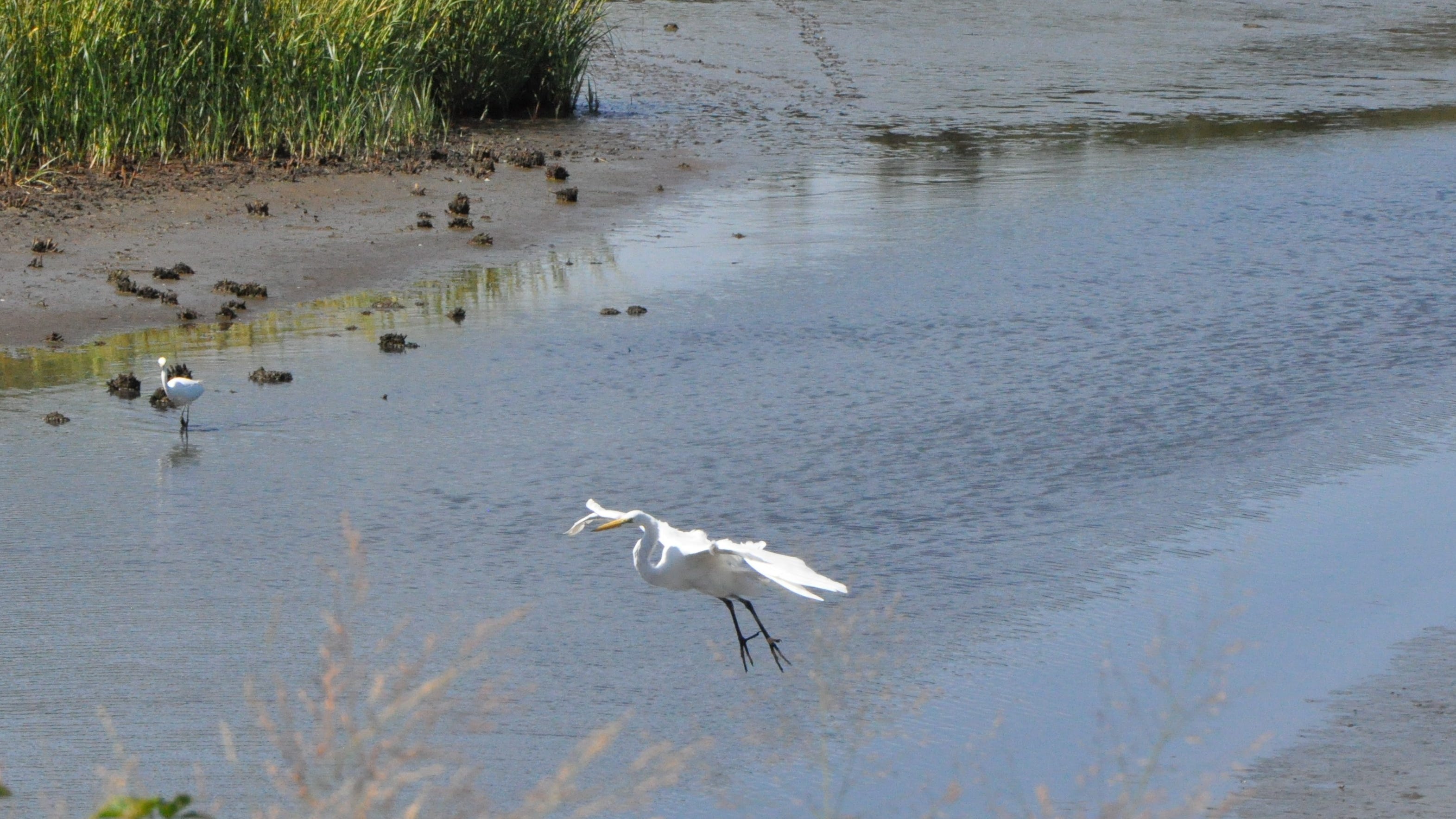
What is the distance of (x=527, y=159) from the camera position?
13.7m

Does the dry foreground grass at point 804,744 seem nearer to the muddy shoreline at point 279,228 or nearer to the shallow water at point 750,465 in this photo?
the shallow water at point 750,465

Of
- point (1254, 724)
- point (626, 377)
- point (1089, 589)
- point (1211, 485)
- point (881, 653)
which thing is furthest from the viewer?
point (626, 377)

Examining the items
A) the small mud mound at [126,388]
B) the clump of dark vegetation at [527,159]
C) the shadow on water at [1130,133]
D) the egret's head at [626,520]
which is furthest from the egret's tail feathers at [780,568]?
the shadow on water at [1130,133]

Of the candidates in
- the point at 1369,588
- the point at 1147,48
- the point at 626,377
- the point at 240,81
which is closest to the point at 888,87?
the point at 1147,48

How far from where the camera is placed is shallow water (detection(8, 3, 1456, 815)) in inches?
202

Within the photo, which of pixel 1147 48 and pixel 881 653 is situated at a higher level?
pixel 1147 48

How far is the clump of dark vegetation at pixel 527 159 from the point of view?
13.7m

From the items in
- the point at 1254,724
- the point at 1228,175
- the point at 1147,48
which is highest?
the point at 1147,48

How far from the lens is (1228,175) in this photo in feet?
46.2

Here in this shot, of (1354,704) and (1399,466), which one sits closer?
(1354,704)

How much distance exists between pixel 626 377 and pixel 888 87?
1088cm

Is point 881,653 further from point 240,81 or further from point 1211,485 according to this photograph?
point 240,81

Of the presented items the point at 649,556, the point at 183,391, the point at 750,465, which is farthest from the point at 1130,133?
the point at 649,556

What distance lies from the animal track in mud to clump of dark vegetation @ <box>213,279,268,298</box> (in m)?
9.10
